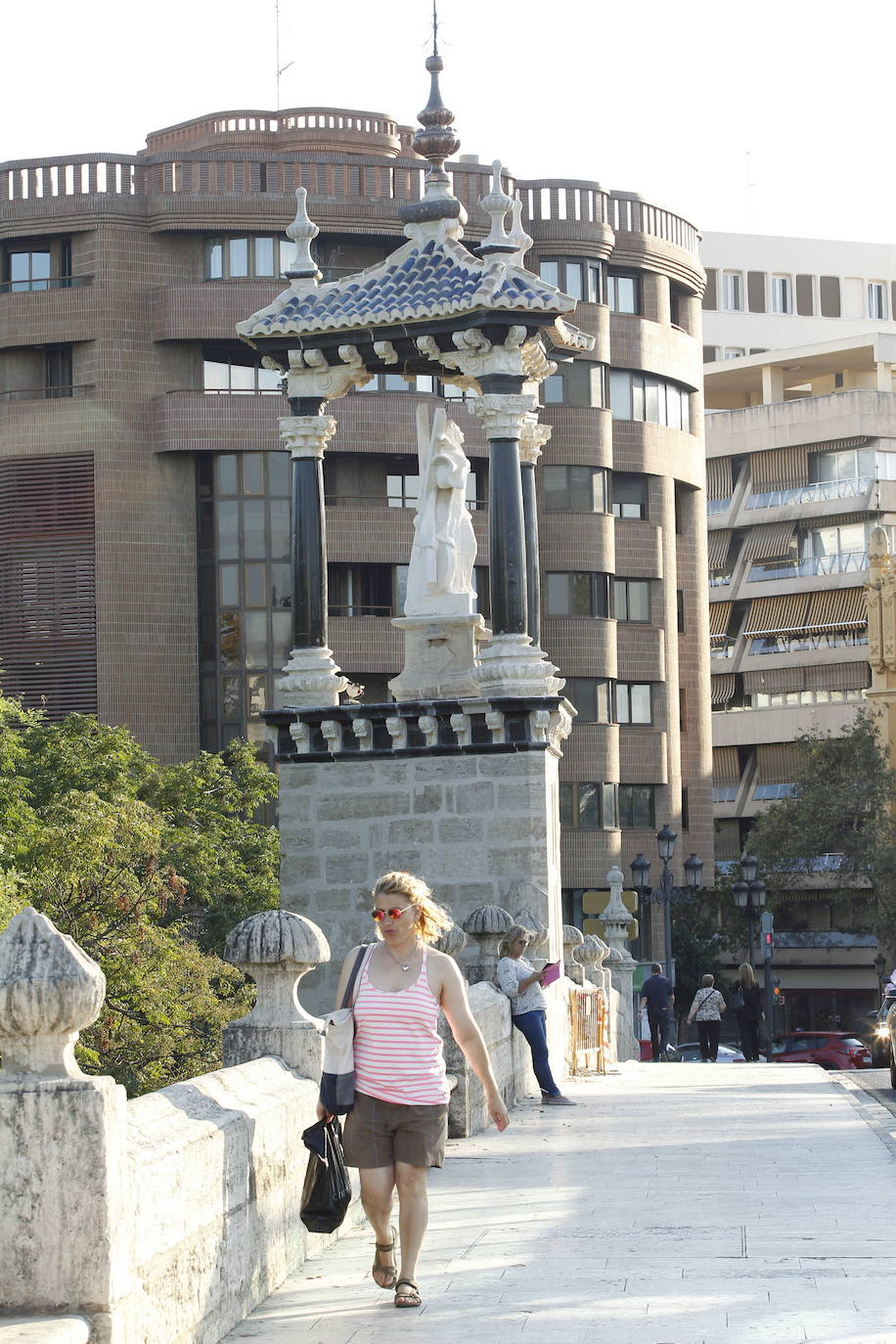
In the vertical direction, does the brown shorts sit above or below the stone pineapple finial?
below

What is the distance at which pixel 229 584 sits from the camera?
53.6 meters

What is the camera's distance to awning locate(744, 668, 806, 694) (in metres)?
71.9

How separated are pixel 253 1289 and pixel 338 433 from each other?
4507 cm

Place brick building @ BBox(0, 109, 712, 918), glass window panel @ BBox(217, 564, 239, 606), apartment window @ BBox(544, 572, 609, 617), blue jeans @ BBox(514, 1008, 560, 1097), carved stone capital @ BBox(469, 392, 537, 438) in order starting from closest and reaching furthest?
blue jeans @ BBox(514, 1008, 560, 1097)
carved stone capital @ BBox(469, 392, 537, 438)
brick building @ BBox(0, 109, 712, 918)
glass window panel @ BBox(217, 564, 239, 606)
apartment window @ BBox(544, 572, 609, 617)

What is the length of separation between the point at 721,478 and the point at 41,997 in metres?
70.2

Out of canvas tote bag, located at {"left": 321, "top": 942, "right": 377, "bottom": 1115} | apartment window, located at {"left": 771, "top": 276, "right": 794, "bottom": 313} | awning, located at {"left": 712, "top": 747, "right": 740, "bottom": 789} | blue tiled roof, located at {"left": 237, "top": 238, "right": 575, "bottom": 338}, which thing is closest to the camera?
canvas tote bag, located at {"left": 321, "top": 942, "right": 377, "bottom": 1115}

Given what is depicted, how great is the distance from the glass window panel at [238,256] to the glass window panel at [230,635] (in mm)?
7881

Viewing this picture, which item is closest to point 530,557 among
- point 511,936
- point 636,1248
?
point 511,936

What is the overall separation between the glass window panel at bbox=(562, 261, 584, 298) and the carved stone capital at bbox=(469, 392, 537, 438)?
115ft

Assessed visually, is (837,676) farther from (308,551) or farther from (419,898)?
(419,898)

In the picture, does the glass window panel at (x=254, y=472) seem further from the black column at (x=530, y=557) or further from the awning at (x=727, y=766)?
the black column at (x=530, y=557)

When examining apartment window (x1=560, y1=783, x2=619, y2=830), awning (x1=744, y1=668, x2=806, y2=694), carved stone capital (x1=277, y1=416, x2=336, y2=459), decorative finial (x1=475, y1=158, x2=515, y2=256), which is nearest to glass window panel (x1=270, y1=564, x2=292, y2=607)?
apartment window (x1=560, y1=783, x2=619, y2=830)

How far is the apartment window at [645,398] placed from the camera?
193 ft

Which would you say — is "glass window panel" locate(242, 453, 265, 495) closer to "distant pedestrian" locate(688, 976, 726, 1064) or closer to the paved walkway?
"distant pedestrian" locate(688, 976, 726, 1064)
